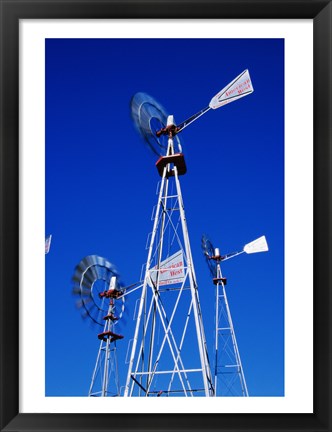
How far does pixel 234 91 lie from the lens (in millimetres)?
6316

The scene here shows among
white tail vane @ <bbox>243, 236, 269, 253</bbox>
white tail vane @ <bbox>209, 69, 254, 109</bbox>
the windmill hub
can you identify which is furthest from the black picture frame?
the windmill hub

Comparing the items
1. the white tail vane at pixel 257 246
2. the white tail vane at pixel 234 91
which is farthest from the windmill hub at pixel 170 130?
the white tail vane at pixel 257 246

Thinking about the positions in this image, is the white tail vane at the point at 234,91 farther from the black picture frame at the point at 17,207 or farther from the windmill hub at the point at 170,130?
the windmill hub at the point at 170,130

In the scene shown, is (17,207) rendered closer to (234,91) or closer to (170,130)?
(234,91)

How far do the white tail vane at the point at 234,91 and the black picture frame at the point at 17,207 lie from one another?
1464 millimetres

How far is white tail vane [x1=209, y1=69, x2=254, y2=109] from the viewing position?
5965mm

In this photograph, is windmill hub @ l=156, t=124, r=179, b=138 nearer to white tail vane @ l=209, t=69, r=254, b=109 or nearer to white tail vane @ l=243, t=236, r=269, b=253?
white tail vane @ l=209, t=69, r=254, b=109

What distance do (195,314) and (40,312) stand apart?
2.92 metres

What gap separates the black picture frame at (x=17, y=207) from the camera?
417cm

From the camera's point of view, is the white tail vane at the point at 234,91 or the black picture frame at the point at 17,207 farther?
the white tail vane at the point at 234,91

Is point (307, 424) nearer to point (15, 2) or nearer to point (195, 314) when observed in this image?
point (195, 314)

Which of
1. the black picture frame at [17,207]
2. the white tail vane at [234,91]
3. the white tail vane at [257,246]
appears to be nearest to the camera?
the black picture frame at [17,207]

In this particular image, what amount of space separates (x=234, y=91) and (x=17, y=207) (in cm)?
296

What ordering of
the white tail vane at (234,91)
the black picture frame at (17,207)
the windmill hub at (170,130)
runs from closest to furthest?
the black picture frame at (17,207)
the white tail vane at (234,91)
the windmill hub at (170,130)
